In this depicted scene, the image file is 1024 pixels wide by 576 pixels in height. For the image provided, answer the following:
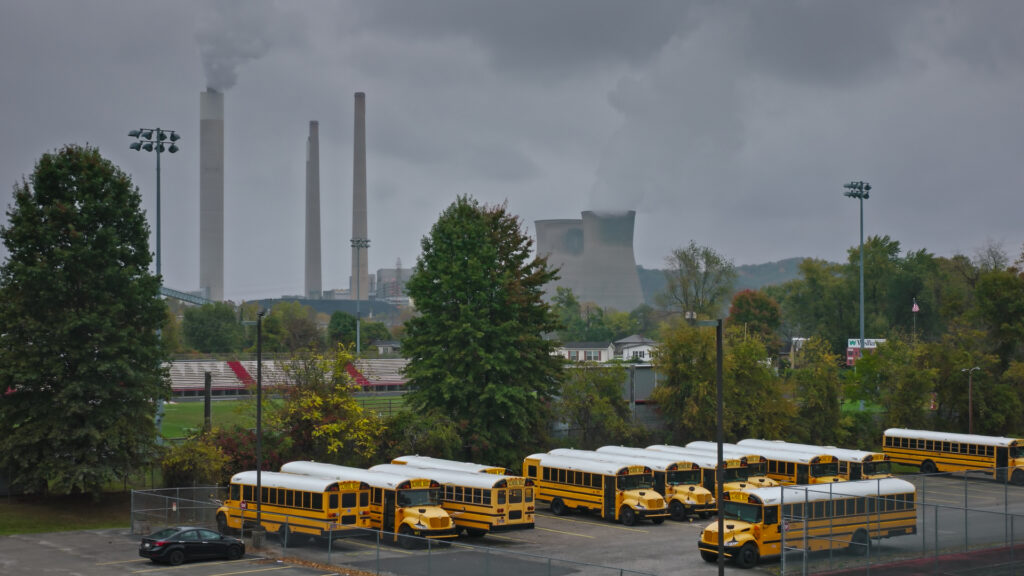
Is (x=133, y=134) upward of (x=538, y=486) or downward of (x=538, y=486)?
upward

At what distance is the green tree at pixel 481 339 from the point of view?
52.3 m

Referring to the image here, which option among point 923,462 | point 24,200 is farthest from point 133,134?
point 923,462

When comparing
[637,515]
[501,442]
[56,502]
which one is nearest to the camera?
[637,515]

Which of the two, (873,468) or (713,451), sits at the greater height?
(713,451)

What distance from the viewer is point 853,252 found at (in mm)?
123562

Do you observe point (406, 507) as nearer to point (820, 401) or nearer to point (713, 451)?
point (713, 451)

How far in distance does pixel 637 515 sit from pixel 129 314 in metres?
23.9

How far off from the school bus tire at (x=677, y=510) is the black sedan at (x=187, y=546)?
18.1 meters

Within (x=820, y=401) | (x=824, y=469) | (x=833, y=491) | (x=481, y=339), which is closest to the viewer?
(x=833, y=491)

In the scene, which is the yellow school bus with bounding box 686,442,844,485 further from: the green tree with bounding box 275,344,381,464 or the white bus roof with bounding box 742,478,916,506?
the green tree with bounding box 275,344,381,464

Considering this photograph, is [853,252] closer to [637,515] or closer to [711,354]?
[711,354]

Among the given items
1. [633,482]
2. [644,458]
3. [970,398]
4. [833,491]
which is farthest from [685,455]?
[970,398]

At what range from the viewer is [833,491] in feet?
112

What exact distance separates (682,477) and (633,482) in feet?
9.55
